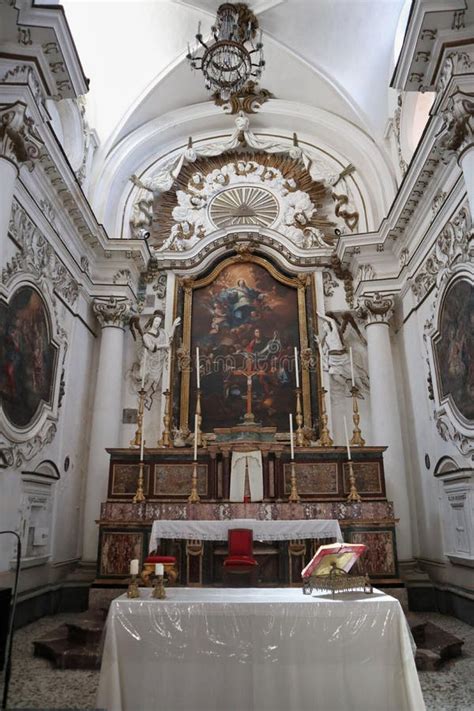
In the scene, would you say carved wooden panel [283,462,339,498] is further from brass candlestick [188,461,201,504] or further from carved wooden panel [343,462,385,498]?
brass candlestick [188,461,201,504]

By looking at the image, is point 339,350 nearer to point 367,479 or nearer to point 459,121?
point 367,479

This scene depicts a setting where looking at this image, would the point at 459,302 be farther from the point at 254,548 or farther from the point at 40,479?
the point at 40,479

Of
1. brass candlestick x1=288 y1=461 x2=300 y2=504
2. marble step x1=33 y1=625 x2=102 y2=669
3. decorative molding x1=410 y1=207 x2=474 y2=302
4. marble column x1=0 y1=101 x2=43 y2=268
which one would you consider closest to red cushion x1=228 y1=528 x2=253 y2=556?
brass candlestick x1=288 y1=461 x2=300 y2=504

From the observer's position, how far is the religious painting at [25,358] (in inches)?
263

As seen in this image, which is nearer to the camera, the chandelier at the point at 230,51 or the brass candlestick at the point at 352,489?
the brass candlestick at the point at 352,489

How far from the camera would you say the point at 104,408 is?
9.39m

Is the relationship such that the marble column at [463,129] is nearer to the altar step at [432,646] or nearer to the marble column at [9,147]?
the altar step at [432,646]

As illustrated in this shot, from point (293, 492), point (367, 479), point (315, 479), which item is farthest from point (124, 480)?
point (367, 479)

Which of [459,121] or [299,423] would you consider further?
[299,423]

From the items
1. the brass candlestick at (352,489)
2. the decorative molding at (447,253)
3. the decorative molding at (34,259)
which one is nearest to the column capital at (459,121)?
the decorative molding at (447,253)

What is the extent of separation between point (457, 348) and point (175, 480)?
4.39 meters

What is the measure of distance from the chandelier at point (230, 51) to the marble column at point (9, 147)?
2.96 meters

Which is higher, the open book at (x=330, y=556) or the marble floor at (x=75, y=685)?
the open book at (x=330, y=556)

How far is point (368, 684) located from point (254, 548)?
3.95m
